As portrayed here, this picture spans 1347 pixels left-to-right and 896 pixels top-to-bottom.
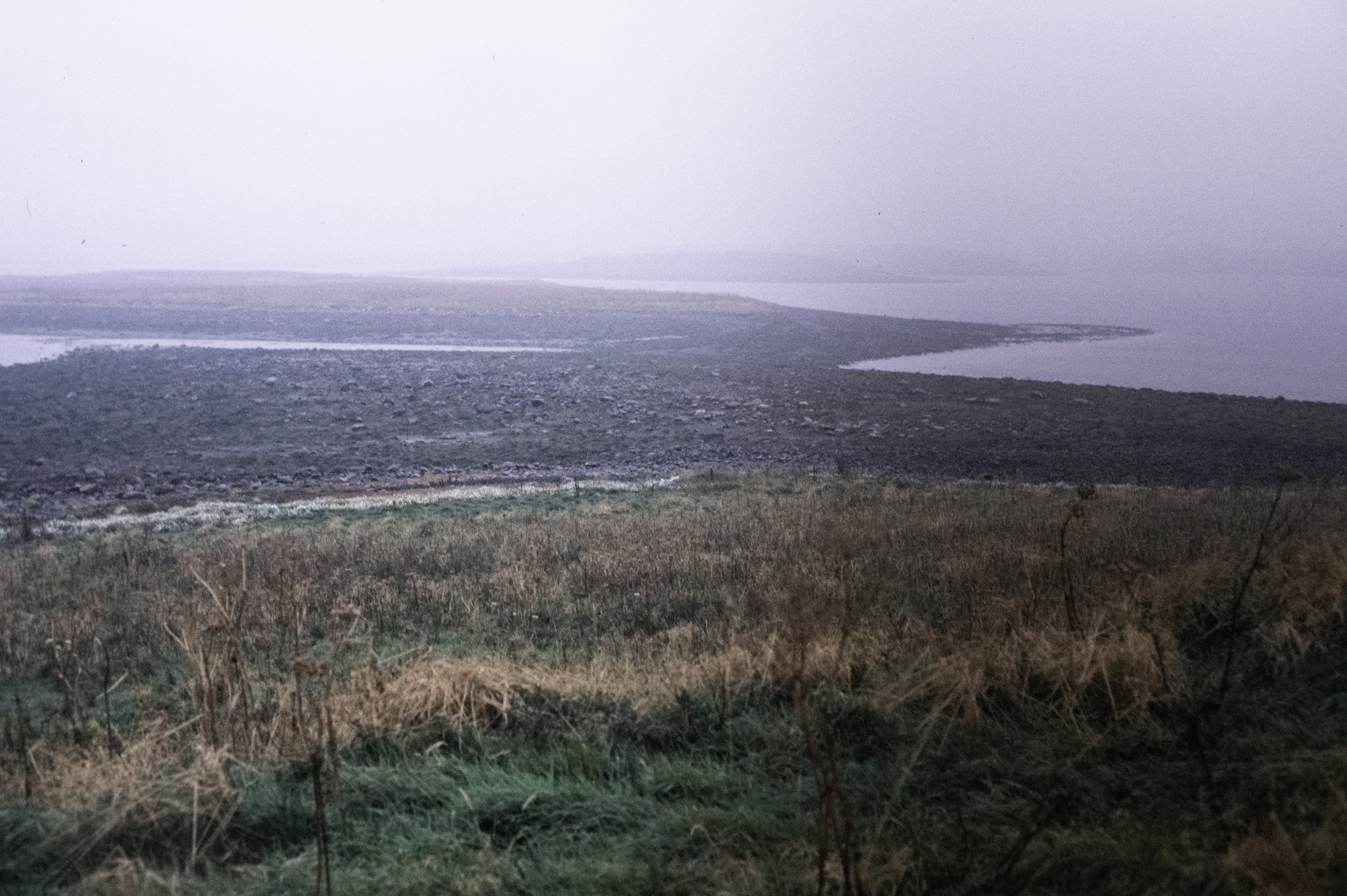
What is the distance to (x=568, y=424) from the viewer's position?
85.8ft

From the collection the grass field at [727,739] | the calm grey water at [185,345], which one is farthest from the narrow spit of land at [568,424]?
the grass field at [727,739]

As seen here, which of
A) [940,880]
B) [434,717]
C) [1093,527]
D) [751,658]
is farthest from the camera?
[1093,527]

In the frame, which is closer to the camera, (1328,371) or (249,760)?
(249,760)

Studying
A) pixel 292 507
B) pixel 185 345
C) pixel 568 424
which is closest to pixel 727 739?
pixel 292 507

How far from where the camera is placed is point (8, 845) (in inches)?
142

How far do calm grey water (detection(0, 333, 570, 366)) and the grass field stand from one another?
37119mm

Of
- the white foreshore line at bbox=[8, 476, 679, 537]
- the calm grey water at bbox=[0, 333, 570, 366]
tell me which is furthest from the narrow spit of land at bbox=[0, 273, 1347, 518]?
the calm grey water at bbox=[0, 333, 570, 366]

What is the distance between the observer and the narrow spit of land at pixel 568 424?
19.5m

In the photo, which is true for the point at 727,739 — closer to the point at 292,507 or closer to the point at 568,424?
the point at 292,507

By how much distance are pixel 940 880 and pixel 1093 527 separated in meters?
7.52

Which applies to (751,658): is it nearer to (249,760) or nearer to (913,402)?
(249,760)

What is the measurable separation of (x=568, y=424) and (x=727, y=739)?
2205 centimetres

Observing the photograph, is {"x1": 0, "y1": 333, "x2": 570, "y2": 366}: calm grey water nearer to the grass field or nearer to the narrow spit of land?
the narrow spit of land

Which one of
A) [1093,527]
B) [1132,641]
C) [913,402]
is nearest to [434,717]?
[1132,641]
